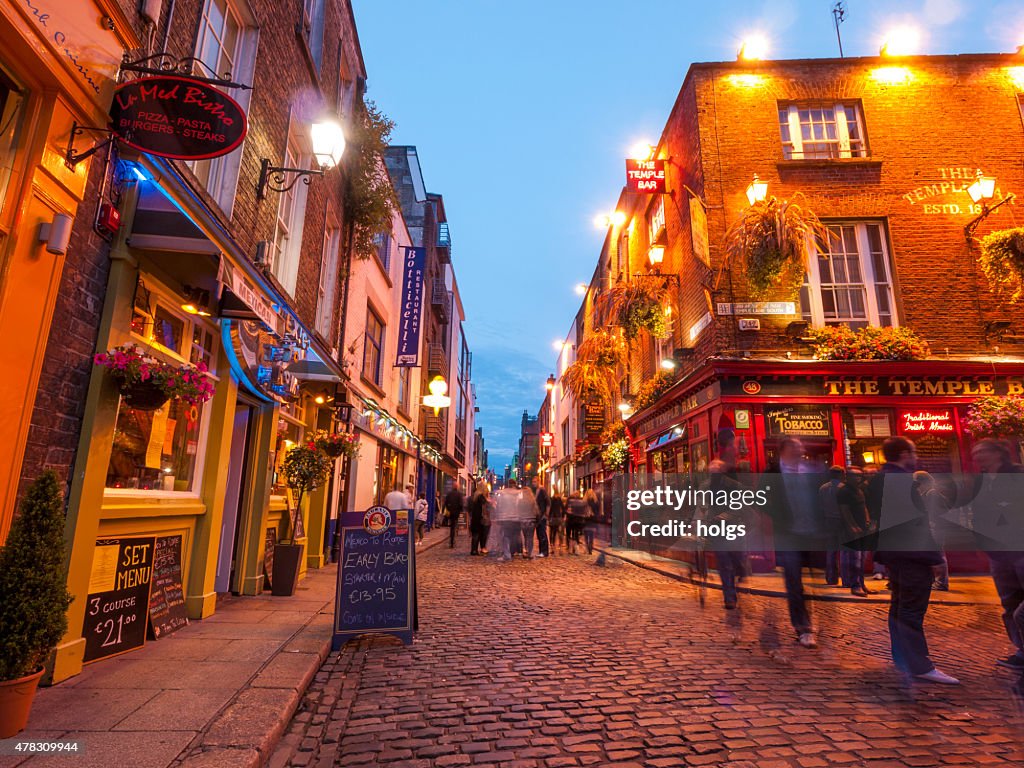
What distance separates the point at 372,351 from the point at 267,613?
1074 centimetres

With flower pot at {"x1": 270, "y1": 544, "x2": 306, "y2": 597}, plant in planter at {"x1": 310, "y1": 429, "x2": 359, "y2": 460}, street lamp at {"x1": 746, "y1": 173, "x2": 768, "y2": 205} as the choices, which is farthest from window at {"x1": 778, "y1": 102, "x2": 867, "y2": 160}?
flower pot at {"x1": 270, "y1": 544, "x2": 306, "y2": 597}

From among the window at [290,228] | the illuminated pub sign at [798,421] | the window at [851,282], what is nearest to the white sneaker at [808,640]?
the illuminated pub sign at [798,421]

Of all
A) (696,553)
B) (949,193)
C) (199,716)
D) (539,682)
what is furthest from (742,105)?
(199,716)

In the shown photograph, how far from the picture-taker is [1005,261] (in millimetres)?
10977

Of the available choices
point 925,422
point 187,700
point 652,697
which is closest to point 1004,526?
point 652,697

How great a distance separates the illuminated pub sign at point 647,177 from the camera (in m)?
15.3

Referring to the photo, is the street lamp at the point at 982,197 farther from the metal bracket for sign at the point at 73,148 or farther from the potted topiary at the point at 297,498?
the metal bracket for sign at the point at 73,148

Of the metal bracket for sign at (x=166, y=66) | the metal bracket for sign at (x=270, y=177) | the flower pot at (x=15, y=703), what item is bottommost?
the flower pot at (x=15, y=703)

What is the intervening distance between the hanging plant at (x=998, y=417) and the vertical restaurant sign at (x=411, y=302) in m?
14.7

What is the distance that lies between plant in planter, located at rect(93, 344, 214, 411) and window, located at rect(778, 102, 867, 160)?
13.7 metres

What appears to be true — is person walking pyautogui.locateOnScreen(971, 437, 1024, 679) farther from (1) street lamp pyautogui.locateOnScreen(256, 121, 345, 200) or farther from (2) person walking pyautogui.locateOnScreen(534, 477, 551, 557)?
(2) person walking pyautogui.locateOnScreen(534, 477, 551, 557)

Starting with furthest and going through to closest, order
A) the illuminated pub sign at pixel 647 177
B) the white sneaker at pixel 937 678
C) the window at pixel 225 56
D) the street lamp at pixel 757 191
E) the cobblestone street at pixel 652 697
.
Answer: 1. the illuminated pub sign at pixel 647 177
2. the street lamp at pixel 757 191
3. the window at pixel 225 56
4. the white sneaker at pixel 937 678
5. the cobblestone street at pixel 652 697

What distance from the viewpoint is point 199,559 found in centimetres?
624

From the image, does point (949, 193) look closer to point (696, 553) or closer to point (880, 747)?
point (696, 553)
